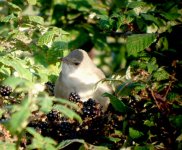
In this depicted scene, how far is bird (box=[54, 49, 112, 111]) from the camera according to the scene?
3939 mm

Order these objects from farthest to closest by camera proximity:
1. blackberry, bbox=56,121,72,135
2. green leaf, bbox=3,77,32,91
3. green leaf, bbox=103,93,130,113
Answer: blackberry, bbox=56,121,72,135, green leaf, bbox=103,93,130,113, green leaf, bbox=3,77,32,91

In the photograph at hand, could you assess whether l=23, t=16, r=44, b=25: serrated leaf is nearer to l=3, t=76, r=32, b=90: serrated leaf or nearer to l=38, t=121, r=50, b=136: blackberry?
l=38, t=121, r=50, b=136: blackberry

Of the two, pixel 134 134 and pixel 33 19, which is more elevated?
pixel 33 19

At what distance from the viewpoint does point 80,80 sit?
4.07 metres

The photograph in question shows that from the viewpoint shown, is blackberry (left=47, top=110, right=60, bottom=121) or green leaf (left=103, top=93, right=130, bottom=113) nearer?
green leaf (left=103, top=93, right=130, bottom=113)

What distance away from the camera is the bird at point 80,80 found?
3.94m

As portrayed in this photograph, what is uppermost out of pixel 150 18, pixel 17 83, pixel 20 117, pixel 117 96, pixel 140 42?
pixel 150 18

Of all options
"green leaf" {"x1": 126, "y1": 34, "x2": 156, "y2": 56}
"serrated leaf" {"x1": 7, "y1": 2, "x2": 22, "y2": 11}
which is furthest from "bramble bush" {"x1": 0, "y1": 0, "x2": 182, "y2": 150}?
"serrated leaf" {"x1": 7, "y1": 2, "x2": 22, "y2": 11}

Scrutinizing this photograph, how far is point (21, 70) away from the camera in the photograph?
10.5ft

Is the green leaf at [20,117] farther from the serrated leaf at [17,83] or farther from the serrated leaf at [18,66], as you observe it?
the serrated leaf at [18,66]

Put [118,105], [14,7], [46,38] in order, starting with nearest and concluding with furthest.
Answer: [118,105], [46,38], [14,7]

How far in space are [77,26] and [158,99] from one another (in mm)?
3434

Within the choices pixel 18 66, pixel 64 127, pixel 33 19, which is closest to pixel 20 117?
pixel 64 127

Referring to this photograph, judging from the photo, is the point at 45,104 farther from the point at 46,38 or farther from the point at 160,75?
the point at 46,38
